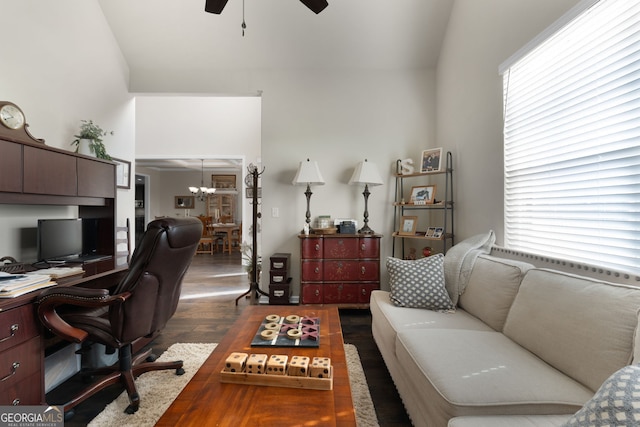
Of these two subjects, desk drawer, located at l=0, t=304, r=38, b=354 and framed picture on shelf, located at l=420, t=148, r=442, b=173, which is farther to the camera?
framed picture on shelf, located at l=420, t=148, r=442, b=173

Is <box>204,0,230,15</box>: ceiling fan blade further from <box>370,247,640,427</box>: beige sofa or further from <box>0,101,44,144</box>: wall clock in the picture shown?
<box>370,247,640,427</box>: beige sofa

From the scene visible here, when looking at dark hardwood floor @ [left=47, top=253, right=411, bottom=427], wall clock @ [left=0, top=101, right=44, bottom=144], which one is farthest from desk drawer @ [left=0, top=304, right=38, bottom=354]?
wall clock @ [left=0, top=101, right=44, bottom=144]

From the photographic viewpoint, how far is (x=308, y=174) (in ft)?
10.8

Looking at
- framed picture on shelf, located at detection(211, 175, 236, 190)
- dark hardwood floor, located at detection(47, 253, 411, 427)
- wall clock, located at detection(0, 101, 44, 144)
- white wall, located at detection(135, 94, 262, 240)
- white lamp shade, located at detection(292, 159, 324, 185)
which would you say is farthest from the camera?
framed picture on shelf, located at detection(211, 175, 236, 190)

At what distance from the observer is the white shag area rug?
1.57m

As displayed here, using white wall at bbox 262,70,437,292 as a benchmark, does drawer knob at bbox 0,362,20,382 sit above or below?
below

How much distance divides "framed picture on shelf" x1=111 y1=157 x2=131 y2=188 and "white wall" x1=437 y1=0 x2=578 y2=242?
12.2 ft

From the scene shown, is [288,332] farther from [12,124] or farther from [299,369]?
[12,124]

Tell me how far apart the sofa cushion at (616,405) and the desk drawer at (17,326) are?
7.35 feet

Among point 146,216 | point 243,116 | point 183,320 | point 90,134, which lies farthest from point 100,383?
point 146,216

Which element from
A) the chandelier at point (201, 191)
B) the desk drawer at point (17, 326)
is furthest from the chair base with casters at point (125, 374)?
the chandelier at point (201, 191)

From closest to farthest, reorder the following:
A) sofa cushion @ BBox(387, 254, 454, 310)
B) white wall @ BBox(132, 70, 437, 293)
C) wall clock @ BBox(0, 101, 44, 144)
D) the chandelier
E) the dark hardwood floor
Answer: the dark hardwood floor, wall clock @ BBox(0, 101, 44, 144), sofa cushion @ BBox(387, 254, 454, 310), white wall @ BBox(132, 70, 437, 293), the chandelier

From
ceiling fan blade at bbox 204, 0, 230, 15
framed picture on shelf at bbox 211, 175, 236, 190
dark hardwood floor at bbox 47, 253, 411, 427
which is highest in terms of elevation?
ceiling fan blade at bbox 204, 0, 230, 15

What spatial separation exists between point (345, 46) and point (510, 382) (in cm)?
346
